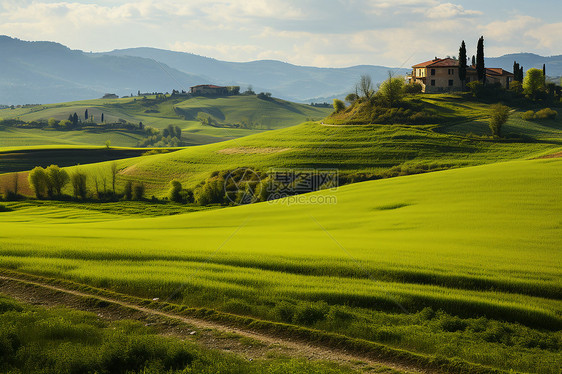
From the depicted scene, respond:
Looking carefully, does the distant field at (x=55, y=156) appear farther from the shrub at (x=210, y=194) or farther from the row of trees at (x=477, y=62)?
Result: the row of trees at (x=477, y=62)

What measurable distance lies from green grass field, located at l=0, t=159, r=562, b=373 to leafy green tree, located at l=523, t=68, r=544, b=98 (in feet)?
313

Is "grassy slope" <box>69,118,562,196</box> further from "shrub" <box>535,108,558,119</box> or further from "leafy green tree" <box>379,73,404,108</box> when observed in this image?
"leafy green tree" <box>379,73,404,108</box>

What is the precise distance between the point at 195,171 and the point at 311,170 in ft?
96.6

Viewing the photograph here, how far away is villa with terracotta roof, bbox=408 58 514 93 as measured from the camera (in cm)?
12538

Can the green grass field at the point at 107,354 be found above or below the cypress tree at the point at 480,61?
below

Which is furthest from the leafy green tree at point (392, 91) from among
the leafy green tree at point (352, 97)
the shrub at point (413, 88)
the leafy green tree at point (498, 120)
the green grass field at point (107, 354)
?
the green grass field at point (107, 354)

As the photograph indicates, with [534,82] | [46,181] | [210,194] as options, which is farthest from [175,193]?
[534,82]

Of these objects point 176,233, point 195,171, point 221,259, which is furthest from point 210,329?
point 195,171

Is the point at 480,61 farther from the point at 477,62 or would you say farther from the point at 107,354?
the point at 107,354

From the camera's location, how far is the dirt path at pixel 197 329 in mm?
12469

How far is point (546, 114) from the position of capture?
106 meters

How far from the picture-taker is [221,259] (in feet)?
69.9

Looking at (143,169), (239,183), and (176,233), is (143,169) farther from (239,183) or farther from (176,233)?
(176,233)

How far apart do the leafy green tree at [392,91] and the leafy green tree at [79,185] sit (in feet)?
250
